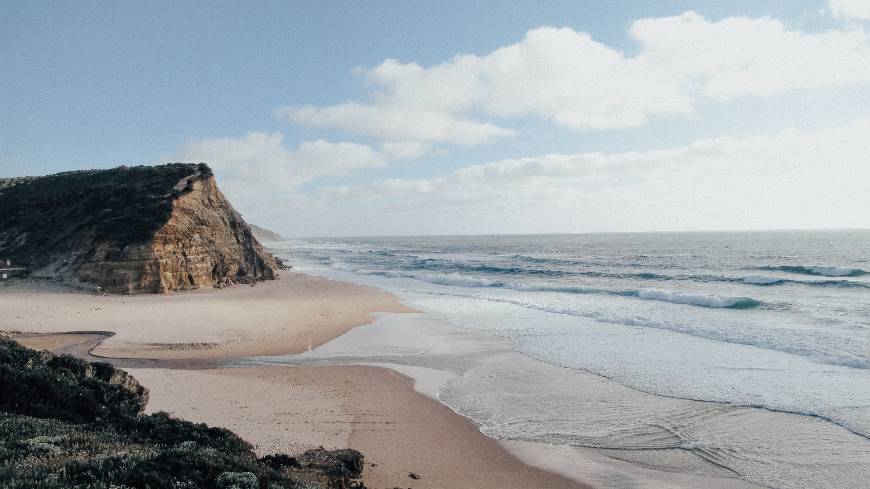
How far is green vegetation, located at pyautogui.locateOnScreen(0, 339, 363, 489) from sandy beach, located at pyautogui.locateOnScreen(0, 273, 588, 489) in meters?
1.04

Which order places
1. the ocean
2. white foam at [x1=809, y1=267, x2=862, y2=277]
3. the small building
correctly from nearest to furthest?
the ocean, the small building, white foam at [x1=809, y1=267, x2=862, y2=277]

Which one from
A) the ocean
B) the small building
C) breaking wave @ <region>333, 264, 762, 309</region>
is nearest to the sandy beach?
the ocean

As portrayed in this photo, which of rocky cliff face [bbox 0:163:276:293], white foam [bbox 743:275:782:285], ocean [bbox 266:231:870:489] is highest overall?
rocky cliff face [bbox 0:163:276:293]

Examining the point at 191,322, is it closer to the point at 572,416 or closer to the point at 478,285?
the point at 572,416

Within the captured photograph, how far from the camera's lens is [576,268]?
138 feet

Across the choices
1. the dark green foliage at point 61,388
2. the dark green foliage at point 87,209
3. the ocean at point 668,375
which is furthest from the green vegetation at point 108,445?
the dark green foliage at point 87,209

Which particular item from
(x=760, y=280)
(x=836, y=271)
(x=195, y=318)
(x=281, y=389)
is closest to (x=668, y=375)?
(x=281, y=389)

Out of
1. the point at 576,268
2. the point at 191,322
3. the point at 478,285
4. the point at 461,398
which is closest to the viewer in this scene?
the point at 461,398

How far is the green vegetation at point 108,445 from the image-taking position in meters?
3.60

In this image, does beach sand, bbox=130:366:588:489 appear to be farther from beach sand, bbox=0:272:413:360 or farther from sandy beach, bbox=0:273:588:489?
beach sand, bbox=0:272:413:360

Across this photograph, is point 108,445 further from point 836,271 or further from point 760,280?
point 836,271

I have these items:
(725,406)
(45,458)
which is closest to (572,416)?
(725,406)

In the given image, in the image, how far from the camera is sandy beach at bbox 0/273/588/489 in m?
6.23

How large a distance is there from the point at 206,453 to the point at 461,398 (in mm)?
5475
